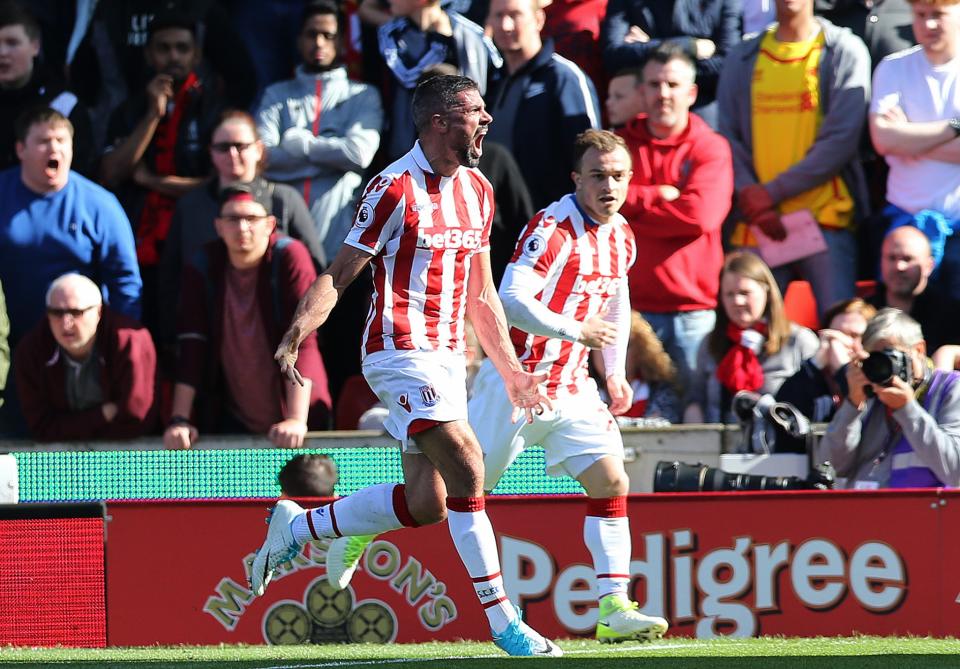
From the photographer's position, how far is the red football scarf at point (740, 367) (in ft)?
29.7

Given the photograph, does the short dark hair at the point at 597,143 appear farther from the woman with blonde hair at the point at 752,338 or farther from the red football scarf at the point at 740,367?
the red football scarf at the point at 740,367

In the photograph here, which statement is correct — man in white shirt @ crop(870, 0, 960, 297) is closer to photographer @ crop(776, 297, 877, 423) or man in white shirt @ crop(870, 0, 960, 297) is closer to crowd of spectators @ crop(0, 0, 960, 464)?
crowd of spectators @ crop(0, 0, 960, 464)

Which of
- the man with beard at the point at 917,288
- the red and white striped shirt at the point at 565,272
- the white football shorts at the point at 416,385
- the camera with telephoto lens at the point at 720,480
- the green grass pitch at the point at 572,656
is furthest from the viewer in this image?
the man with beard at the point at 917,288

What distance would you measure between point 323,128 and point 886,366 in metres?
4.32

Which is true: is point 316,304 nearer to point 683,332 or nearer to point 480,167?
point 480,167

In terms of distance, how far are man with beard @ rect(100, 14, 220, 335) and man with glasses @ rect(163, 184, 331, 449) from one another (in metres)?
1.13

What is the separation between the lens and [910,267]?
30.1 ft

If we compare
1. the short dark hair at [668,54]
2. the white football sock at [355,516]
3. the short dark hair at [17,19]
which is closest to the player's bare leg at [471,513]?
the white football sock at [355,516]

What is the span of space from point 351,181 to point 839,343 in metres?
3.27

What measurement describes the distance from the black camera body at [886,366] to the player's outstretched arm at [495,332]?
1.68m

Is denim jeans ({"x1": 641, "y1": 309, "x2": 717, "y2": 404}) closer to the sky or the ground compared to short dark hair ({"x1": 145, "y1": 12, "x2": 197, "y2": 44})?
closer to the ground

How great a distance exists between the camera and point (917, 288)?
364 inches

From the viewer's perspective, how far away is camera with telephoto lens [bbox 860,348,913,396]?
295 inches

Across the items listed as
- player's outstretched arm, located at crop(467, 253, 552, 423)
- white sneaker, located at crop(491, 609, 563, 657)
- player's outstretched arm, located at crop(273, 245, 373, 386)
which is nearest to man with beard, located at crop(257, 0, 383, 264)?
player's outstretched arm, located at crop(467, 253, 552, 423)
